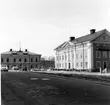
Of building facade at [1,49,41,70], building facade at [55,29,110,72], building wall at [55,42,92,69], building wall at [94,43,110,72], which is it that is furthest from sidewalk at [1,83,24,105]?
building facade at [1,49,41,70]

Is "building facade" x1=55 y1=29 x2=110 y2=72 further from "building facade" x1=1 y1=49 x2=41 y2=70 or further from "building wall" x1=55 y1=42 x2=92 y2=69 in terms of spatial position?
"building facade" x1=1 y1=49 x2=41 y2=70

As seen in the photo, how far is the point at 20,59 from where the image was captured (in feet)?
350

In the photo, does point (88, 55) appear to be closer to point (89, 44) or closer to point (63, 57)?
point (89, 44)

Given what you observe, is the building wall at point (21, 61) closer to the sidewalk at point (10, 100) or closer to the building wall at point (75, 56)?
the building wall at point (75, 56)

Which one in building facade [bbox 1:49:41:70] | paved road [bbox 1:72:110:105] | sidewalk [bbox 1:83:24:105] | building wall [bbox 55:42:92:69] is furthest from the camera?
building facade [bbox 1:49:41:70]

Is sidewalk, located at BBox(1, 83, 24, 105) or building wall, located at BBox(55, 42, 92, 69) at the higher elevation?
building wall, located at BBox(55, 42, 92, 69)

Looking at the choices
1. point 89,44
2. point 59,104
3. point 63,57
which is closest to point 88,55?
point 89,44

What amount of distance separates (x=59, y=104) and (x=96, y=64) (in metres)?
50.6

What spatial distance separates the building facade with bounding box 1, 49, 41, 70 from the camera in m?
104

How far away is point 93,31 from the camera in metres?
66.0

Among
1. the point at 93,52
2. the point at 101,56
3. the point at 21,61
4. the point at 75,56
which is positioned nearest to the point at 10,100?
the point at 93,52

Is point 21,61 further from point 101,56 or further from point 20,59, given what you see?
point 101,56

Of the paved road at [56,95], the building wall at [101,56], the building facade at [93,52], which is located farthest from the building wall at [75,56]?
the paved road at [56,95]

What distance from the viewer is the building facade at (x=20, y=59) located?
104 m
